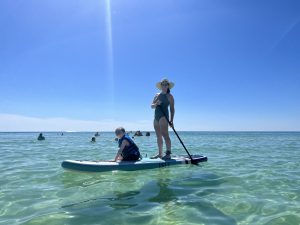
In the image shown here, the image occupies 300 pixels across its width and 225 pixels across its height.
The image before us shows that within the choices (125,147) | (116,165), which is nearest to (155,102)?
(125,147)

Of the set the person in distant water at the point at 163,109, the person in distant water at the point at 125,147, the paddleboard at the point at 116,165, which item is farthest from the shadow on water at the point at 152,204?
the person in distant water at the point at 163,109

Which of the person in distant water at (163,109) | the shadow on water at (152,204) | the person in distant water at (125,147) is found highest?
the person in distant water at (163,109)

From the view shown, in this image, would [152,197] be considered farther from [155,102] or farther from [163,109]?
[155,102]

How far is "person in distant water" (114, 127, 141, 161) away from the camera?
31.2 ft

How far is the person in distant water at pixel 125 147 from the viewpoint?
9.51 meters

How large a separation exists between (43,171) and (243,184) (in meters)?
6.32

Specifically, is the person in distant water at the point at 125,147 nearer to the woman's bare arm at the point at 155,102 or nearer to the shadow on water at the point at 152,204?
the woman's bare arm at the point at 155,102

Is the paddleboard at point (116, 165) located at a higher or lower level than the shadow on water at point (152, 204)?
higher

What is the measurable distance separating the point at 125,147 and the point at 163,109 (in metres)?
1.81

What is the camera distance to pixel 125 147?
31.8ft

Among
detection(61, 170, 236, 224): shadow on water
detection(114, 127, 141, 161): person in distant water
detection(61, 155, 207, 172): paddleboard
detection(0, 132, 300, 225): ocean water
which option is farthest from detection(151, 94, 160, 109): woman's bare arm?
detection(61, 170, 236, 224): shadow on water

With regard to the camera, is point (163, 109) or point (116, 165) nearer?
point (116, 165)

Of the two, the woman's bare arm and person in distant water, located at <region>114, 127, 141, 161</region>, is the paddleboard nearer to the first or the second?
person in distant water, located at <region>114, 127, 141, 161</region>

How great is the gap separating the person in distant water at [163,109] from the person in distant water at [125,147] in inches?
39.0
